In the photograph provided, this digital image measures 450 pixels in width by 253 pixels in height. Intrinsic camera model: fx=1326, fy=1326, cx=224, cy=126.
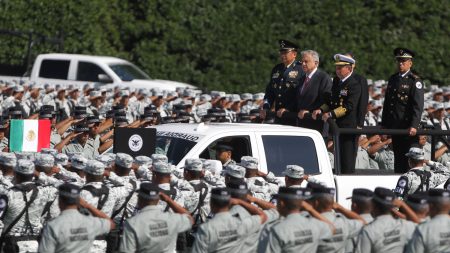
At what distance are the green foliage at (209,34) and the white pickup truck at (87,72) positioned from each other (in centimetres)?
278

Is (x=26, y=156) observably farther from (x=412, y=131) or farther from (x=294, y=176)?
(x=412, y=131)

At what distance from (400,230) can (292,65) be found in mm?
5688

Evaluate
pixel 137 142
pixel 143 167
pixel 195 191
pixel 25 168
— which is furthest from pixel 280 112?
pixel 25 168

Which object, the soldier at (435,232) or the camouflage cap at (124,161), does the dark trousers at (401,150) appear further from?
the soldier at (435,232)

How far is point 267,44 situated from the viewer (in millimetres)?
31469

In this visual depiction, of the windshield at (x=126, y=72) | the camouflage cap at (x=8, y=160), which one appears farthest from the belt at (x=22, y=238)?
the windshield at (x=126, y=72)

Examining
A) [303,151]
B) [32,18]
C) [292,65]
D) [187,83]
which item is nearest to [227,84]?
Answer: [187,83]

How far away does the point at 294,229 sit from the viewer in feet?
32.0

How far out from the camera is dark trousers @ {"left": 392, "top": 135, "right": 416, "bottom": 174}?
48.1 feet

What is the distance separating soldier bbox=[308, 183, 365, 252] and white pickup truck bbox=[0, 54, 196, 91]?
53.4ft

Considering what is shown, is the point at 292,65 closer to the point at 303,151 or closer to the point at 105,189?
the point at 303,151

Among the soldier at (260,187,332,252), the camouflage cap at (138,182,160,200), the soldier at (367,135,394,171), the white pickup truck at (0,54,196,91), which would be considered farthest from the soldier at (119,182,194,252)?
the white pickup truck at (0,54,196,91)

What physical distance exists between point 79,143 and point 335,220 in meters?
6.60

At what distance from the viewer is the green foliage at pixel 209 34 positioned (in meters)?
30.7
